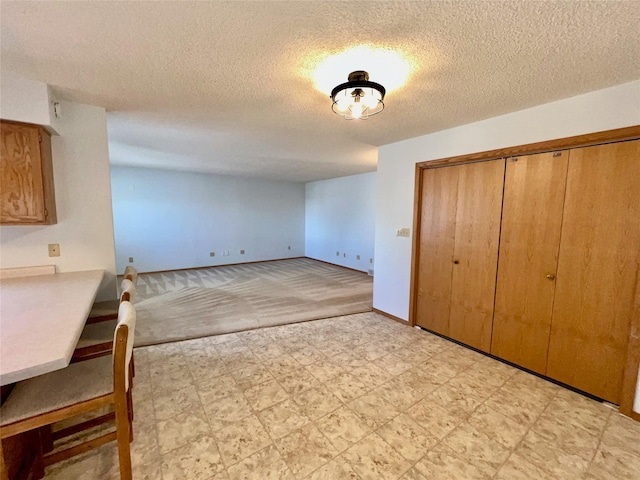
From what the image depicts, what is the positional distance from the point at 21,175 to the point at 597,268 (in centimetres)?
434

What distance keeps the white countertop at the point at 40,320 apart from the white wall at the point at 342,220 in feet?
17.1

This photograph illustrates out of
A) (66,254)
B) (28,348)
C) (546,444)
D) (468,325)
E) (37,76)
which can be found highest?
(37,76)

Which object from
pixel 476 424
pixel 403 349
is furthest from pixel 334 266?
pixel 476 424

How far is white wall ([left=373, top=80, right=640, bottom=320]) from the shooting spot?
1.92 metres

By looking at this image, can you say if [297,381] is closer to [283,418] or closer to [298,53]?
[283,418]

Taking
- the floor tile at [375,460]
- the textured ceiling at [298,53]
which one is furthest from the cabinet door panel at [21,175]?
the floor tile at [375,460]

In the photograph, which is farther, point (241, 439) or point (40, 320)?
point (241, 439)

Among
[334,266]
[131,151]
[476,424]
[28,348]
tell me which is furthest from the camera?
[334,266]

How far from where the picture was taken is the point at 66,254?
7.66ft

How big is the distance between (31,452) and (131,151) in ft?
13.2

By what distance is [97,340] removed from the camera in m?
1.78

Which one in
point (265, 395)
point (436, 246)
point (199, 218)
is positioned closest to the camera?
point (265, 395)

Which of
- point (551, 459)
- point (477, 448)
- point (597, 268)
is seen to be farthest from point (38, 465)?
point (597, 268)

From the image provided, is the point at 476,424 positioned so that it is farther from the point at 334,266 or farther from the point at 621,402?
the point at 334,266
